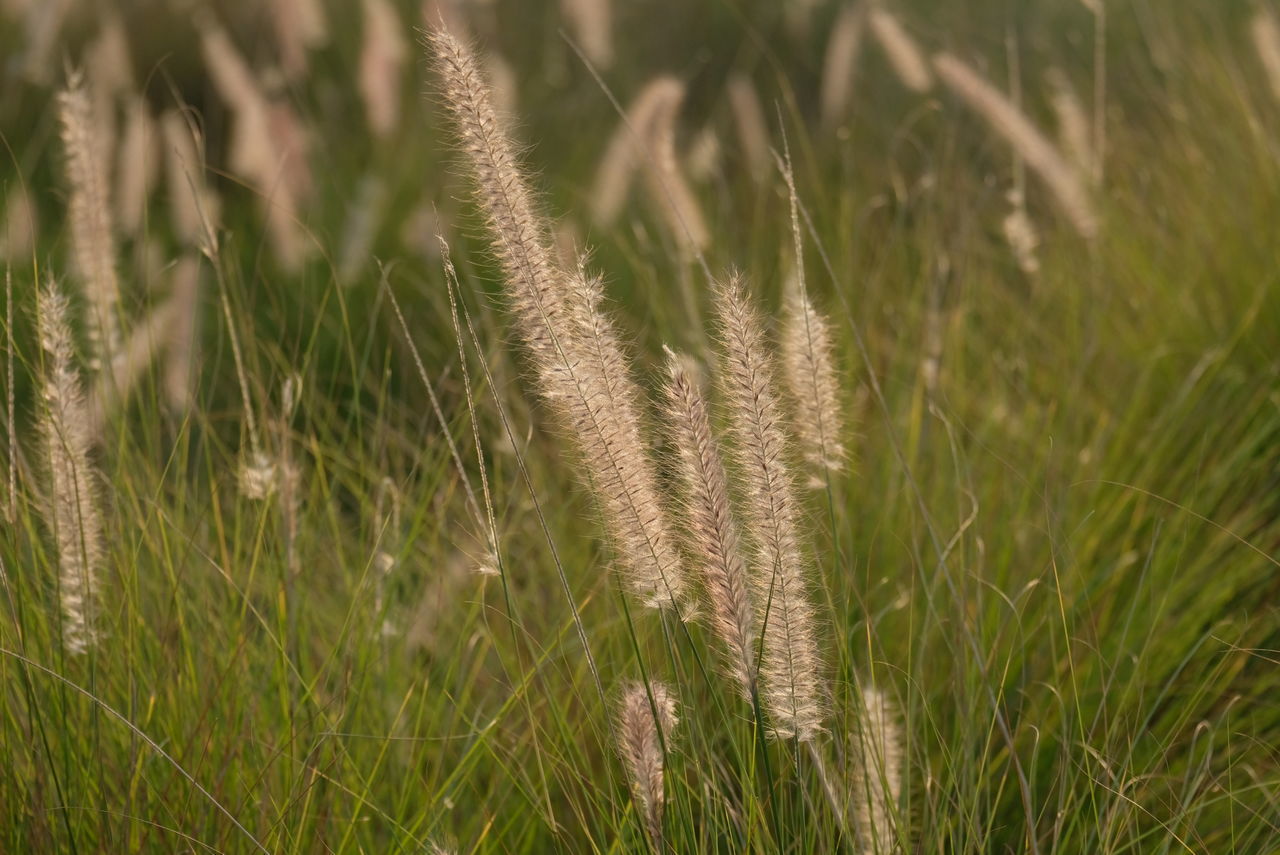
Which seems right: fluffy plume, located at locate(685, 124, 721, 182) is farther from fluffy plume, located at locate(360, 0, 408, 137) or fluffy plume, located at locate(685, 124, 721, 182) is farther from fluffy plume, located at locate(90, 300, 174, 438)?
fluffy plume, located at locate(90, 300, 174, 438)

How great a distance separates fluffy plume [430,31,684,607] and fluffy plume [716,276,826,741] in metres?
0.09

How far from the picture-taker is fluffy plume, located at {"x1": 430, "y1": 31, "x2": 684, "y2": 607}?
1385 mm

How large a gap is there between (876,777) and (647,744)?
1.39 ft

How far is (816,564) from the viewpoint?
2.07 meters

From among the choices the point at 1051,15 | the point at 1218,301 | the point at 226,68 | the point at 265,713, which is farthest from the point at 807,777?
the point at 1051,15

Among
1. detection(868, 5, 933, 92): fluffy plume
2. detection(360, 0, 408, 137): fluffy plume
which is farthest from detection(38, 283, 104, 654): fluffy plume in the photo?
detection(868, 5, 933, 92): fluffy plume

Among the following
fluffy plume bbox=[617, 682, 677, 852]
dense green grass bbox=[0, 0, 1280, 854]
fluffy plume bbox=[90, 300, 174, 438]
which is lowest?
dense green grass bbox=[0, 0, 1280, 854]

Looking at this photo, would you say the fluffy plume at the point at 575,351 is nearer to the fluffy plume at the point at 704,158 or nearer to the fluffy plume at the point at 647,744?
the fluffy plume at the point at 647,744

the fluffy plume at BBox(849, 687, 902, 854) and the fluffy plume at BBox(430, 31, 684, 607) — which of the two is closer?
the fluffy plume at BBox(430, 31, 684, 607)

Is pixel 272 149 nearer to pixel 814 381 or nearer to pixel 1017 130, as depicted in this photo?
pixel 1017 130

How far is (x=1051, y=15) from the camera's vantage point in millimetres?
6426

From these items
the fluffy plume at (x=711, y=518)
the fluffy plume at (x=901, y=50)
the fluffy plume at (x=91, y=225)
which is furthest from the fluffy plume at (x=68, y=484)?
the fluffy plume at (x=901, y=50)

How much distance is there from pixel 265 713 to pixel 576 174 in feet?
10.0

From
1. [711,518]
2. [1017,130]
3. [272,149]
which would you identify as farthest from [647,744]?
[272,149]
